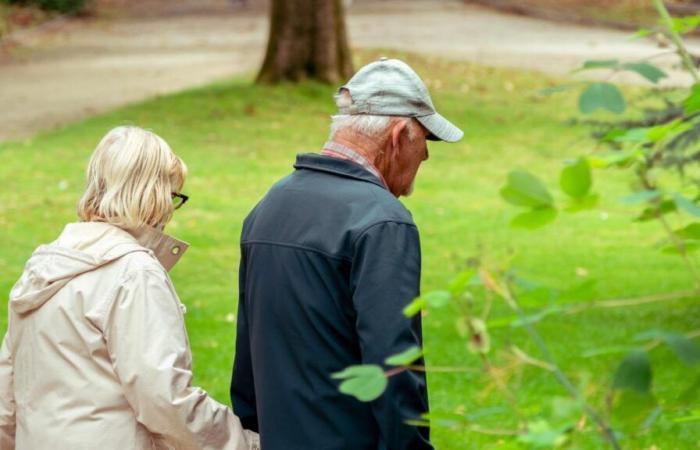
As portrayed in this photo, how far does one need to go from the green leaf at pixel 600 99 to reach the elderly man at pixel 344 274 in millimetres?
942

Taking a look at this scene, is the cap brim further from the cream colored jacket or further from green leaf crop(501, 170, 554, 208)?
green leaf crop(501, 170, 554, 208)

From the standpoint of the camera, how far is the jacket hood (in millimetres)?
3252

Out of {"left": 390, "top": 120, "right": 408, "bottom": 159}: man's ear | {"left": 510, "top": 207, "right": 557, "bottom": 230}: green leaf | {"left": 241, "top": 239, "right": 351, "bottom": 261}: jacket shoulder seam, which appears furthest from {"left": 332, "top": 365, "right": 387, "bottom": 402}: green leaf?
{"left": 390, "top": 120, "right": 408, "bottom": 159}: man's ear

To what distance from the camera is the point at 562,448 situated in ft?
6.01

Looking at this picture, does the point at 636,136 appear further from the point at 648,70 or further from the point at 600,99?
the point at 600,99

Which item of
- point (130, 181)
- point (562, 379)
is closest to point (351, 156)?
point (130, 181)

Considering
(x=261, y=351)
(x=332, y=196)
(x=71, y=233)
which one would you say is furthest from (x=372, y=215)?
(x=71, y=233)

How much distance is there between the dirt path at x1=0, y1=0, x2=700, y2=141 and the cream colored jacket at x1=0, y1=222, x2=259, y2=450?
12.9m

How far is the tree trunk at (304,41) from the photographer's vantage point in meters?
18.0

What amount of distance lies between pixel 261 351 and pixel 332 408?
0.24m

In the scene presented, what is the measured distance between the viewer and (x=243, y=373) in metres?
3.47

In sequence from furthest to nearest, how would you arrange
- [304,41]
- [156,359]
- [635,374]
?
[304,41]
[156,359]
[635,374]

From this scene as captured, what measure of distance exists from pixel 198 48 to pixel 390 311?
22.8 metres

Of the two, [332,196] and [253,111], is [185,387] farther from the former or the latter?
[253,111]
